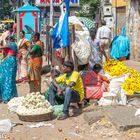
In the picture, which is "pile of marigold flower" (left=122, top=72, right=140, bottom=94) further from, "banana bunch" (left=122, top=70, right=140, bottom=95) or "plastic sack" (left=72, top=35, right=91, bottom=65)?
"plastic sack" (left=72, top=35, right=91, bottom=65)

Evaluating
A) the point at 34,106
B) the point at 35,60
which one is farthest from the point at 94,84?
the point at 34,106

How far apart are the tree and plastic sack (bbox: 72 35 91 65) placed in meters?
25.6

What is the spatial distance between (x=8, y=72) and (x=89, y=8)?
27.8 metres

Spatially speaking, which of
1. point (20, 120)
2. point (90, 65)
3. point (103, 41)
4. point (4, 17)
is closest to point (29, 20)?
point (103, 41)

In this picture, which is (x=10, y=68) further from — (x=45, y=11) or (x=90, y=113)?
(x=45, y=11)

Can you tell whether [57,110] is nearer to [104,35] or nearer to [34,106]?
[34,106]

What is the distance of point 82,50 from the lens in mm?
10312

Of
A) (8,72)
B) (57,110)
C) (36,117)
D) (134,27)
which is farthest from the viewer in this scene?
(134,27)

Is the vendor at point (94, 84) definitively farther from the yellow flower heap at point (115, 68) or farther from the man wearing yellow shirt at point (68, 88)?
the man wearing yellow shirt at point (68, 88)

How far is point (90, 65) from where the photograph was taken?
35.6 ft

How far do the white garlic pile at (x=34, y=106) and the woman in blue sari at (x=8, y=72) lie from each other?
5.93 ft

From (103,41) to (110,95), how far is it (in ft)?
19.0

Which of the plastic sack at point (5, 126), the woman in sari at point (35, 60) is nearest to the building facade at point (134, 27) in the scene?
the woman in sari at point (35, 60)

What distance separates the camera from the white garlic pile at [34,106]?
823cm
